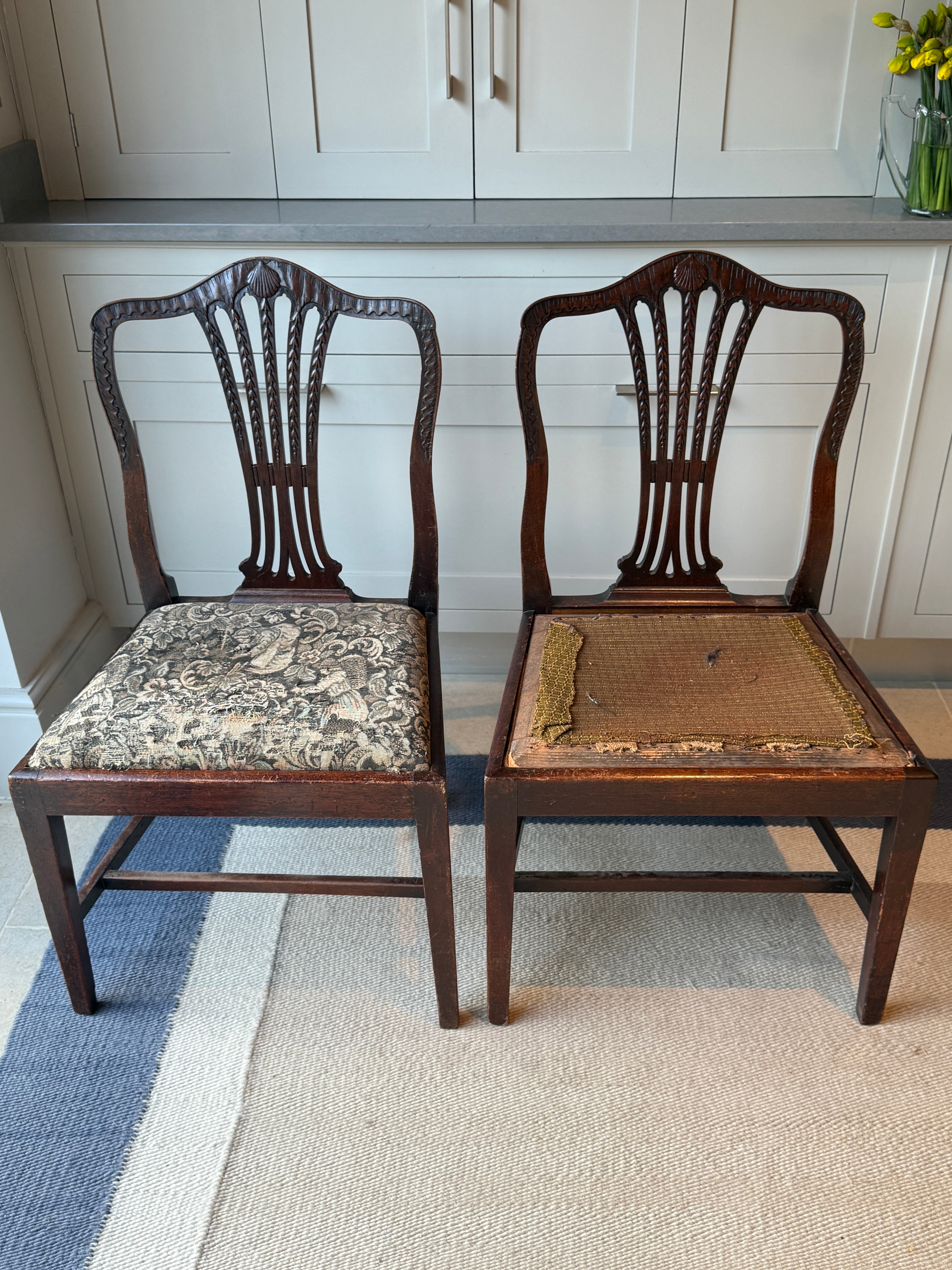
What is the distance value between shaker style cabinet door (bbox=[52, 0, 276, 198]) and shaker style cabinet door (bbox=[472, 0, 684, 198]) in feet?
1.46

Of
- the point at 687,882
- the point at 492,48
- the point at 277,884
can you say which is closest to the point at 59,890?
the point at 277,884

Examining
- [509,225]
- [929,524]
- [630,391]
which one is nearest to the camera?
[509,225]

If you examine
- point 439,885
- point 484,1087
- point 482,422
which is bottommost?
point 484,1087

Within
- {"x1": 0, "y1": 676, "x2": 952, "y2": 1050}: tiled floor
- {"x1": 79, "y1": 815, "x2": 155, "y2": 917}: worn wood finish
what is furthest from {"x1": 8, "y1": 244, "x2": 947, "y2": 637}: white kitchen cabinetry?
{"x1": 79, "y1": 815, "x2": 155, "y2": 917}: worn wood finish

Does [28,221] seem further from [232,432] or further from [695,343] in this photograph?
[695,343]

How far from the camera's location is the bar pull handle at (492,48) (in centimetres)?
182

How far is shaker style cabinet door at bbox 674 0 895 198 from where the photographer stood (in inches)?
71.4

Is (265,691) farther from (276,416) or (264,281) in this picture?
(264,281)

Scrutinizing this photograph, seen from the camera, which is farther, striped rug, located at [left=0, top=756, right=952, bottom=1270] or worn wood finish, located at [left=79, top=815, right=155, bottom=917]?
worn wood finish, located at [left=79, top=815, right=155, bottom=917]

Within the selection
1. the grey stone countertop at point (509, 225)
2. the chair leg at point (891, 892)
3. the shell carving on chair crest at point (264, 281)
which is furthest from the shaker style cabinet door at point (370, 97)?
the chair leg at point (891, 892)

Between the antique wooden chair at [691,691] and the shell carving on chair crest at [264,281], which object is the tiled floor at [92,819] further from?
the shell carving on chair crest at [264,281]

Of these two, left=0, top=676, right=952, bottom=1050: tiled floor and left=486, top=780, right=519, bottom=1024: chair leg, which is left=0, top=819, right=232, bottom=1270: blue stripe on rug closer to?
left=0, top=676, right=952, bottom=1050: tiled floor

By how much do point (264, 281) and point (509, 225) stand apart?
19.3 inches

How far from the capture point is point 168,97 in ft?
6.35
